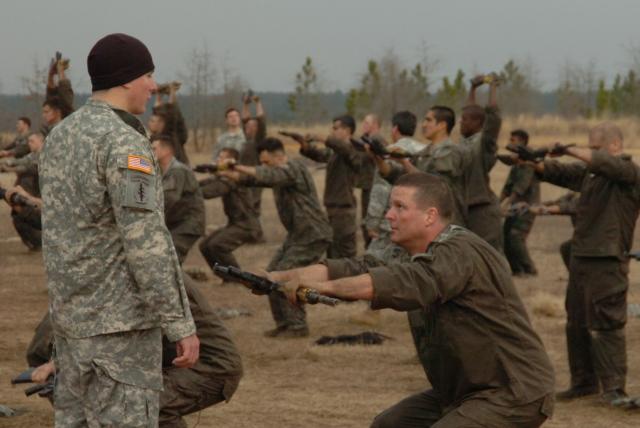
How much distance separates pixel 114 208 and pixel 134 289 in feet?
1.09

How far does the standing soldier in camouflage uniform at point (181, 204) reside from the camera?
424 inches

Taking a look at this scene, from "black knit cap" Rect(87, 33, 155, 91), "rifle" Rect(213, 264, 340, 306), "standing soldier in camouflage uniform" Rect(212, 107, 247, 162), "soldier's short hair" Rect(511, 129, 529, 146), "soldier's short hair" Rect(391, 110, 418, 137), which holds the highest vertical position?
"black knit cap" Rect(87, 33, 155, 91)

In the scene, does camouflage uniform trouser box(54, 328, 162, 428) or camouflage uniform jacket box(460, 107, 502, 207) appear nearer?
camouflage uniform trouser box(54, 328, 162, 428)

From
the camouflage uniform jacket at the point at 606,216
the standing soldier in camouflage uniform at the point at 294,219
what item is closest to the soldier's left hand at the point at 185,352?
the camouflage uniform jacket at the point at 606,216

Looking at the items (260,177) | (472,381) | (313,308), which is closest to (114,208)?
(472,381)

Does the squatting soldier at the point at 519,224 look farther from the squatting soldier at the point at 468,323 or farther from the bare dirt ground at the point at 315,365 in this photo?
the squatting soldier at the point at 468,323

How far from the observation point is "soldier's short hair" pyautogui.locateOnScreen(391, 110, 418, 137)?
11320mm

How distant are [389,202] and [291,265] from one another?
184 centimetres

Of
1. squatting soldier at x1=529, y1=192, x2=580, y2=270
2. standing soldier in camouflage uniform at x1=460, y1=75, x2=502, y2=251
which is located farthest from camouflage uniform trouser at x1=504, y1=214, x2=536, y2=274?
squatting soldier at x1=529, y1=192, x2=580, y2=270

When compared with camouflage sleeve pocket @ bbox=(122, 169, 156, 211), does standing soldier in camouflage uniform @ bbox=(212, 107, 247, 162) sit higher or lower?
lower

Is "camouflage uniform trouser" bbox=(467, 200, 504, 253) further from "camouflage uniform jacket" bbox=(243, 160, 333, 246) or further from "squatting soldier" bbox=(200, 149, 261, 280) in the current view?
"squatting soldier" bbox=(200, 149, 261, 280)

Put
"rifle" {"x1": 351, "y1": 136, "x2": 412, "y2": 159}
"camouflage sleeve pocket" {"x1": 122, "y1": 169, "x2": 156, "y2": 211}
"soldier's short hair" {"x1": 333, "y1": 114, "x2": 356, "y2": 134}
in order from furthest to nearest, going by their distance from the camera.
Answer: "soldier's short hair" {"x1": 333, "y1": 114, "x2": 356, "y2": 134}, "rifle" {"x1": 351, "y1": 136, "x2": 412, "y2": 159}, "camouflage sleeve pocket" {"x1": 122, "y1": 169, "x2": 156, "y2": 211}

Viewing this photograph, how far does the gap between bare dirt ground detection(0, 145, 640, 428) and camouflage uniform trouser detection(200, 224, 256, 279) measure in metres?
0.45

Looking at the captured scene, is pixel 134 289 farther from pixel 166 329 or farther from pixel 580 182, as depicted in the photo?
pixel 580 182
